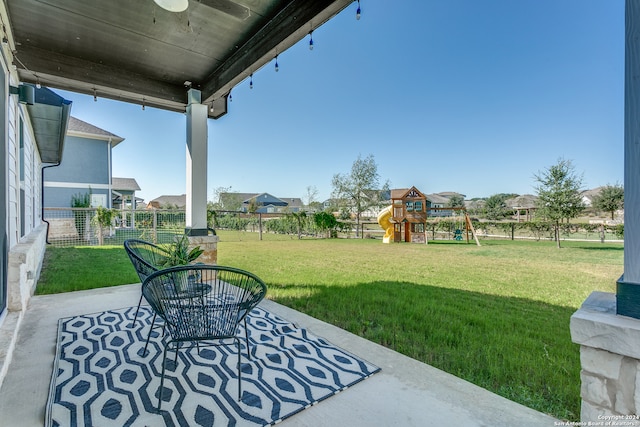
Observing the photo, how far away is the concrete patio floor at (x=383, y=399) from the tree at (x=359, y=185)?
56.1 ft

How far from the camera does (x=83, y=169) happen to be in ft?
43.7

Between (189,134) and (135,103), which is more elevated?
(135,103)

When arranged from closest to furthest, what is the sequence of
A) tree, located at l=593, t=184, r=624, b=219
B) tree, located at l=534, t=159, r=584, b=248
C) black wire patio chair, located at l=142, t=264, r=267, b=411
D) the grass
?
black wire patio chair, located at l=142, t=264, r=267, b=411 < the grass < tree, located at l=534, t=159, r=584, b=248 < tree, located at l=593, t=184, r=624, b=219

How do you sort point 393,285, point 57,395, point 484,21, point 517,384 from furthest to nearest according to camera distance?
point 484,21
point 393,285
point 517,384
point 57,395

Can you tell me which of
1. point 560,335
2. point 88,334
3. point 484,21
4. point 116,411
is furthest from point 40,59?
point 484,21

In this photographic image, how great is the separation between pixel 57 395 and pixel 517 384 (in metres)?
2.87

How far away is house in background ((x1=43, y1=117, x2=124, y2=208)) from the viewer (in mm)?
12758

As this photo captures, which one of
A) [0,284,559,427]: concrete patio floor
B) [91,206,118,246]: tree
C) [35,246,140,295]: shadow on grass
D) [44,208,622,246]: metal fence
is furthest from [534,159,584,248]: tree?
[91,206,118,246]: tree

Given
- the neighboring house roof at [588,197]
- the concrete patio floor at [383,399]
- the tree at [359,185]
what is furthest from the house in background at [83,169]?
the neighboring house roof at [588,197]

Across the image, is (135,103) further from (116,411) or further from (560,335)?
(560,335)

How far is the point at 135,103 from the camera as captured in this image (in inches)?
173

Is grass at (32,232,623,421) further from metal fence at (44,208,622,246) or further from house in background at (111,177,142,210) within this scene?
house in background at (111,177,142,210)

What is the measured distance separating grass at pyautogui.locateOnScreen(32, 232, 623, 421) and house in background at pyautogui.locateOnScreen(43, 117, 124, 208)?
7191 millimetres

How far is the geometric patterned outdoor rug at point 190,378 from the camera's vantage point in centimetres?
158
